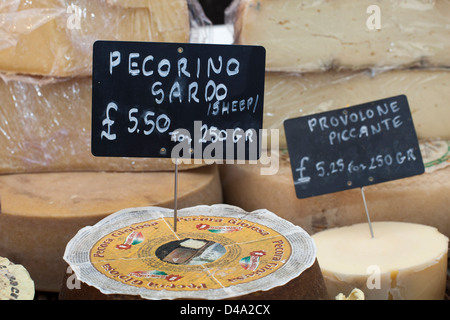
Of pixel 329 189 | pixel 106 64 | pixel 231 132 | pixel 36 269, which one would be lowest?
pixel 36 269

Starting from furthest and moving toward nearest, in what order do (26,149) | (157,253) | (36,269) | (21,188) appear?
(26,149) → (21,188) → (36,269) → (157,253)

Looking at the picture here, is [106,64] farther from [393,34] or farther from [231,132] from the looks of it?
[393,34]

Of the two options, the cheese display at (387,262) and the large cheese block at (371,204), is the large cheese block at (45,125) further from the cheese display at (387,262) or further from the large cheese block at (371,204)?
the cheese display at (387,262)

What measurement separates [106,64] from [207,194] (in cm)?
65

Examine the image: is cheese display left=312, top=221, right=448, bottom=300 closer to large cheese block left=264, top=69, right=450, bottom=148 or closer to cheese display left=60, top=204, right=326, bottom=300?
cheese display left=60, top=204, right=326, bottom=300

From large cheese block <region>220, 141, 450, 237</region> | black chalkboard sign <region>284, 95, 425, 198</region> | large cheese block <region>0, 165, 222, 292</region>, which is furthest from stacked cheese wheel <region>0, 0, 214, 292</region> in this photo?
black chalkboard sign <region>284, 95, 425, 198</region>

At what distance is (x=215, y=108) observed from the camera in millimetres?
1213

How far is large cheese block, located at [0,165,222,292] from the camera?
150cm

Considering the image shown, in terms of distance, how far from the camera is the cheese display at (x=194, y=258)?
100cm

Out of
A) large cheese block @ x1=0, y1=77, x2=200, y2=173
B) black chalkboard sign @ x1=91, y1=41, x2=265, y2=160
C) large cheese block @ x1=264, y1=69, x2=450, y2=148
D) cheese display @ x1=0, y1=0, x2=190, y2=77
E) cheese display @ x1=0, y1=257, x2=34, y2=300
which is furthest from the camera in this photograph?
large cheese block @ x1=264, y1=69, x2=450, y2=148

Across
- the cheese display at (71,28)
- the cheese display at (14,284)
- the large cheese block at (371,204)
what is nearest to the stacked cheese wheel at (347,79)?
the large cheese block at (371,204)

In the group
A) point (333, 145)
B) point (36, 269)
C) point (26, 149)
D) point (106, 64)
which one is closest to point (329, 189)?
point (333, 145)

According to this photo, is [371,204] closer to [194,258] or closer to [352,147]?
[352,147]

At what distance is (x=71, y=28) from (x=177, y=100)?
0.63m
